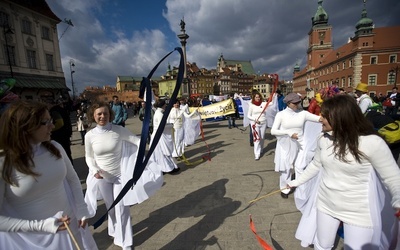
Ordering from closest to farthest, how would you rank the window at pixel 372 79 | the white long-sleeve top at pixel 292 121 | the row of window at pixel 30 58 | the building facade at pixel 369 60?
the white long-sleeve top at pixel 292 121, the row of window at pixel 30 58, the building facade at pixel 369 60, the window at pixel 372 79

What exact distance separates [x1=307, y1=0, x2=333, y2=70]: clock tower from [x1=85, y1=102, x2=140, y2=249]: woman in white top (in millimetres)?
88132

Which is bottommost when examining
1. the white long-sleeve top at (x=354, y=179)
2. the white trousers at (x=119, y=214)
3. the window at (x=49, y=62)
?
the white trousers at (x=119, y=214)

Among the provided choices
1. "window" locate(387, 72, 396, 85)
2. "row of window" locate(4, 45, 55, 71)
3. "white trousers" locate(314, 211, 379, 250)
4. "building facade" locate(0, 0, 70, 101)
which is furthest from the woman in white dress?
"window" locate(387, 72, 396, 85)

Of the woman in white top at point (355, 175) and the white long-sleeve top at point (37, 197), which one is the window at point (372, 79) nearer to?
the woman in white top at point (355, 175)

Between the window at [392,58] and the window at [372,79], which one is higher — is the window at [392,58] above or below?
above

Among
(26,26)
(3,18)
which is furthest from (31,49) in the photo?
(3,18)

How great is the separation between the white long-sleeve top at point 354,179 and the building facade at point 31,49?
2698 centimetres

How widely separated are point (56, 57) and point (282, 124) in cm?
3453

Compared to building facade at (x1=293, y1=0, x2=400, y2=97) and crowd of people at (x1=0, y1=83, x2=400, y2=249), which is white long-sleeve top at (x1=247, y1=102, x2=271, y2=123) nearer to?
crowd of people at (x1=0, y1=83, x2=400, y2=249)

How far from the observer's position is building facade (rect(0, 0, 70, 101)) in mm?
23125

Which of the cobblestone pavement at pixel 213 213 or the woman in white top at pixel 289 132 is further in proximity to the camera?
the woman in white top at pixel 289 132

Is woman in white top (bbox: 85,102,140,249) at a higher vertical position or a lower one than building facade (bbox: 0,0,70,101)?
lower

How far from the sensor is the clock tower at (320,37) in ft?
239

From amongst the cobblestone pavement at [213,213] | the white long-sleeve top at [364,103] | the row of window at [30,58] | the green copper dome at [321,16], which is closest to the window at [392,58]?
the green copper dome at [321,16]
